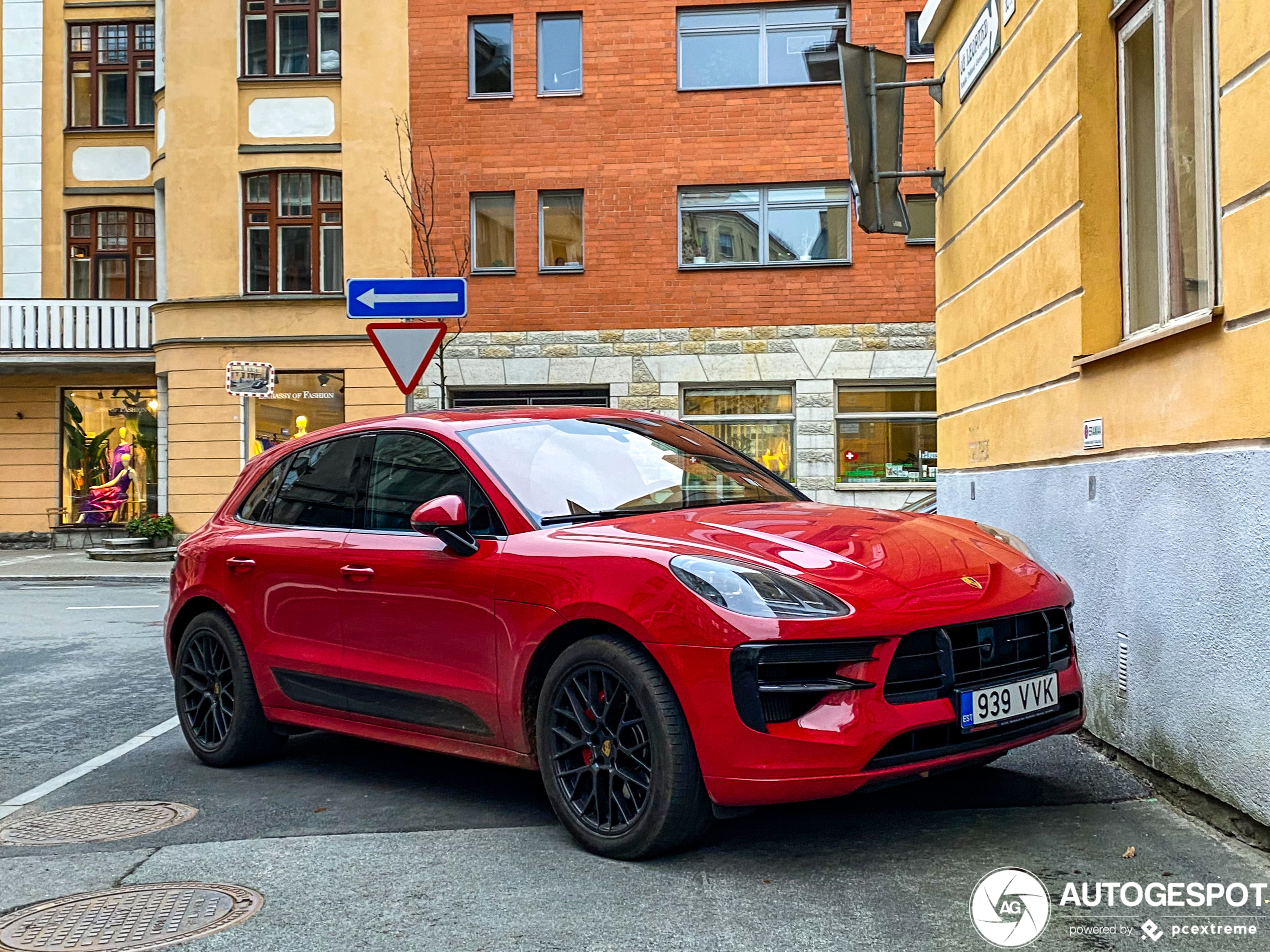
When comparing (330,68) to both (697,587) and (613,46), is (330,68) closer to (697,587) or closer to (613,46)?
(613,46)

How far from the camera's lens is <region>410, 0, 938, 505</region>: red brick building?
22172mm

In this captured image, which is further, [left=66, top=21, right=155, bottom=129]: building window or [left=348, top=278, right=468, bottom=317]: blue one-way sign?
[left=66, top=21, right=155, bottom=129]: building window

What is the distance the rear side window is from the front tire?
243 centimetres

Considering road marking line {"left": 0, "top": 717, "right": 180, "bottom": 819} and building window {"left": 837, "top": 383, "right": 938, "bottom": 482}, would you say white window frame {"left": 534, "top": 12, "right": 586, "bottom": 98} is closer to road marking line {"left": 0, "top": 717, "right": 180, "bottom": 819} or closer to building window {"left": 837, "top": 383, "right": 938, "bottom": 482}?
building window {"left": 837, "top": 383, "right": 938, "bottom": 482}

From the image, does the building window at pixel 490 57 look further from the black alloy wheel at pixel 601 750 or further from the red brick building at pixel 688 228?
the black alloy wheel at pixel 601 750

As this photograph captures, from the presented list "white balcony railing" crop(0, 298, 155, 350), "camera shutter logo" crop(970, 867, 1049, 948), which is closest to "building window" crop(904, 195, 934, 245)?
"white balcony railing" crop(0, 298, 155, 350)

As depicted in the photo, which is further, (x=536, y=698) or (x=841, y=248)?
(x=841, y=248)

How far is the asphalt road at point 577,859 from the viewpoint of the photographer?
153 inches

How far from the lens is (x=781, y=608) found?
4.29 m

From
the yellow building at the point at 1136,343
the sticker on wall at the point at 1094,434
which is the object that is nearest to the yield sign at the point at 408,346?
the yellow building at the point at 1136,343

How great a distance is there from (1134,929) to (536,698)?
211cm

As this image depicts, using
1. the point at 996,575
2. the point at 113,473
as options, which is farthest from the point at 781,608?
the point at 113,473

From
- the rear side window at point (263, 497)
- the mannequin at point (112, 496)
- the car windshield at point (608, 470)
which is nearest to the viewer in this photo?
the car windshield at point (608, 470)

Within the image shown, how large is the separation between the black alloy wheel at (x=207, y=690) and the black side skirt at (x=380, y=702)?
443 mm
